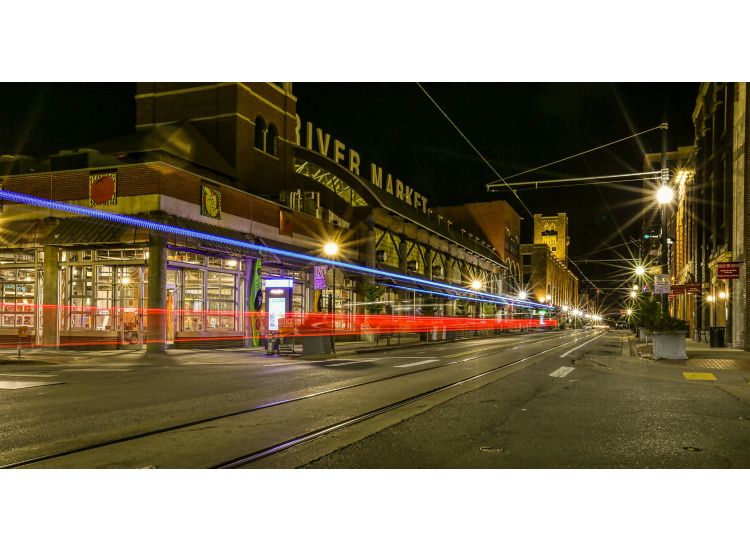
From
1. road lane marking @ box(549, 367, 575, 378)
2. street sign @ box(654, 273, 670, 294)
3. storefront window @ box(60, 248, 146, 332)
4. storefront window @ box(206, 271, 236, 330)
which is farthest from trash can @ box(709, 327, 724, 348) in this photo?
storefront window @ box(60, 248, 146, 332)

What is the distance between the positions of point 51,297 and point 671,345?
24.2 meters

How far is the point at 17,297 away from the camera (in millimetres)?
28688

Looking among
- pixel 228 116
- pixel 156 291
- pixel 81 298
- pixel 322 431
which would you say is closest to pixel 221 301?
pixel 156 291

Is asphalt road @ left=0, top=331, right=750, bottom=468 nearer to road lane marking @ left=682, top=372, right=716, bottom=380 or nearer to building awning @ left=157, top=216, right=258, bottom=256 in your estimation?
road lane marking @ left=682, top=372, right=716, bottom=380

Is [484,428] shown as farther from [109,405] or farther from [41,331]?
[41,331]

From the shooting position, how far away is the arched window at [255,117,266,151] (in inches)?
1362

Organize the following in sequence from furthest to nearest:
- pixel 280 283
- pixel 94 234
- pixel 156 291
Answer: pixel 280 283 → pixel 156 291 → pixel 94 234

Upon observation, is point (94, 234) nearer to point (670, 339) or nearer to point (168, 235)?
Result: point (168, 235)

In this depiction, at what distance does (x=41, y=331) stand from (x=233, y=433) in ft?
74.7

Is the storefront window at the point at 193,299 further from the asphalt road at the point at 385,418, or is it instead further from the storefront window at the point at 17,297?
the asphalt road at the point at 385,418

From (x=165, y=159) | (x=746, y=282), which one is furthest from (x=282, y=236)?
(x=746, y=282)

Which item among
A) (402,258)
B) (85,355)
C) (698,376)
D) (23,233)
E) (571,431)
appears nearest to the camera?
(571,431)

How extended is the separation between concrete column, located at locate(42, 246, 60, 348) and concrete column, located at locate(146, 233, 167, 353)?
4.62 metres

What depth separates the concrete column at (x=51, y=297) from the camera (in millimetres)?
27125
